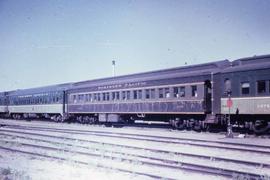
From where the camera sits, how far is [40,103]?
41562 mm

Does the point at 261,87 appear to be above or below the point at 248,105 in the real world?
above

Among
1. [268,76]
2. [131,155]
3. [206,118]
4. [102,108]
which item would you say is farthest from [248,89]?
[102,108]

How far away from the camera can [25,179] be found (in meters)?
9.10

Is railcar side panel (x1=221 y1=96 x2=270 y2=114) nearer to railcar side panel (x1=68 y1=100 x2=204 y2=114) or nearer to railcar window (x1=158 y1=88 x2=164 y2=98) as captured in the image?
railcar side panel (x1=68 y1=100 x2=204 y2=114)

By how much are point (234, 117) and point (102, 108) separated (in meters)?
13.9

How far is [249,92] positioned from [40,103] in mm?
29477

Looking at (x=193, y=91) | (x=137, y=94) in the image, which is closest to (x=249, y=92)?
(x=193, y=91)

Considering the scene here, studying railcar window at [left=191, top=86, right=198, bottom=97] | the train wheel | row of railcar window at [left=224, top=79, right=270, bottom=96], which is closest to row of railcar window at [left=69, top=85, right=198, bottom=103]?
railcar window at [left=191, top=86, right=198, bottom=97]

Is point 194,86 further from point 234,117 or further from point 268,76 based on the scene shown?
point 268,76

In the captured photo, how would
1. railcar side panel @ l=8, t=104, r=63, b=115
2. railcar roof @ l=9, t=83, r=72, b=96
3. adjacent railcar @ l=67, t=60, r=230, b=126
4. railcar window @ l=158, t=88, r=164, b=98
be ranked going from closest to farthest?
adjacent railcar @ l=67, t=60, r=230, b=126 < railcar window @ l=158, t=88, r=164, b=98 < railcar side panel @ l=8, t=104, r=63, b=115 < railcar roof @ l=9, t=83, r=72, b=96

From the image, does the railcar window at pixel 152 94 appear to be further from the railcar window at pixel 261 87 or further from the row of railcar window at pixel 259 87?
the railcar window at pixel 261 87

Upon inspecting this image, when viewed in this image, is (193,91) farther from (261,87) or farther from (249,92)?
(261,87)

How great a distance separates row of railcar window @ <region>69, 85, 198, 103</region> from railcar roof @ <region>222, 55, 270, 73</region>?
289 centimetres

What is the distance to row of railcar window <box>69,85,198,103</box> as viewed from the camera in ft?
73.2
